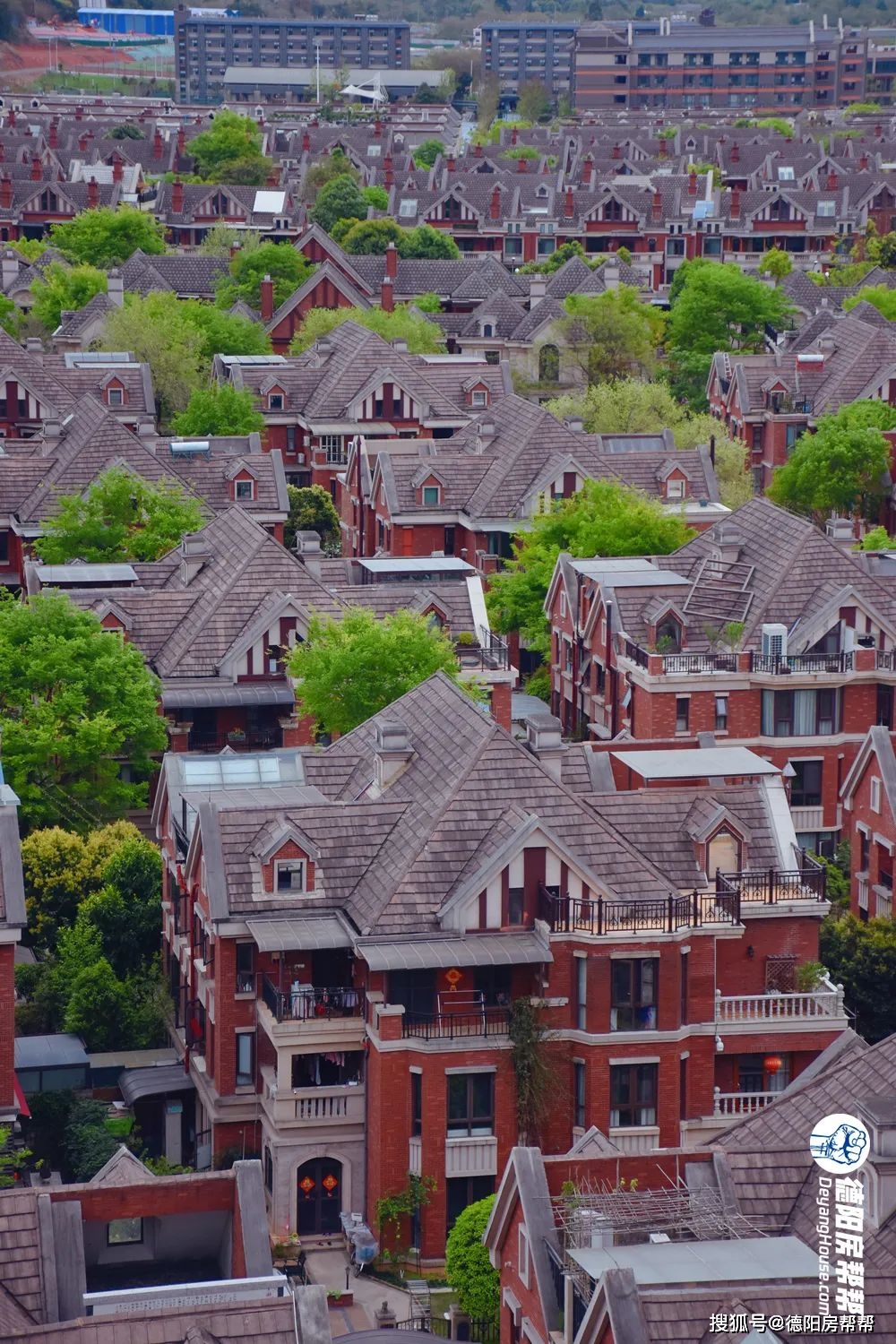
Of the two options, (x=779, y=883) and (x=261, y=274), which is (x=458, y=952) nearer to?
(x=779, y=883)

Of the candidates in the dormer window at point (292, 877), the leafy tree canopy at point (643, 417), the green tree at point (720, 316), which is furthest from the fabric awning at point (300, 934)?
the green tree at point (720, 316)

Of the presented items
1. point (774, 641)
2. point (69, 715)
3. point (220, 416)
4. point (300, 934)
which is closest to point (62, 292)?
point (220, 416)

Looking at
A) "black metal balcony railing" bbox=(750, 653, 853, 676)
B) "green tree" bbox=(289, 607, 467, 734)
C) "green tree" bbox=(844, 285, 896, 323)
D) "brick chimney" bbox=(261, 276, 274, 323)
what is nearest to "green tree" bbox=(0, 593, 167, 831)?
"green tree" bbox=(289, 607, 467, 734)

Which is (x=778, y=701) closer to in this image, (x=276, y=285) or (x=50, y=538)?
(x=50, y=538)

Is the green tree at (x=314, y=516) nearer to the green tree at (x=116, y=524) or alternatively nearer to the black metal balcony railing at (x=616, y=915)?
the green tree at (x=116, y=524)

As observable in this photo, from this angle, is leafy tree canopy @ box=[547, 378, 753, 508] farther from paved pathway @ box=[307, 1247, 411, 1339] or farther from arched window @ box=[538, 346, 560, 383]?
paved pathway @ box=[307, 1247, 411, 1339]
